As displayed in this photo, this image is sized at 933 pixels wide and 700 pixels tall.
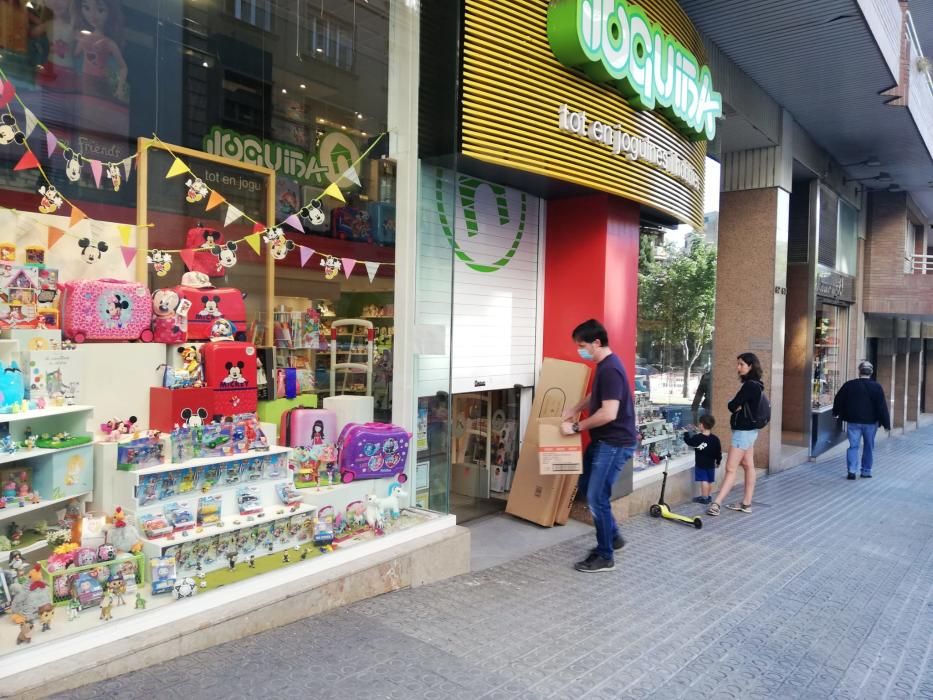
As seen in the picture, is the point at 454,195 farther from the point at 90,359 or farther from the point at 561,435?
the point at 90,359

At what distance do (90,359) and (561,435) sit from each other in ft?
11.7

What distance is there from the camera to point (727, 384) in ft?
36.0

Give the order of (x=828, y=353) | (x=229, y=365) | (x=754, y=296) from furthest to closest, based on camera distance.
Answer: (x=828, y=353) < (x=754, y=296) < (x=229, y=365)

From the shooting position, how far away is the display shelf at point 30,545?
3332 millimetres

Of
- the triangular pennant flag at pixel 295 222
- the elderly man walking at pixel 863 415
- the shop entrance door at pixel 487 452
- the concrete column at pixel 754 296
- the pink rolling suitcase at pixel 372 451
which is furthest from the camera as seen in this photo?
the elderly man walking at pixel 863 415

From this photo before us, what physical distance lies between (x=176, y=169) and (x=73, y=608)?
9.06 feet

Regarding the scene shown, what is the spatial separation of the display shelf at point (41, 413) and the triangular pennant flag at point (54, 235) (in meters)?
0.98

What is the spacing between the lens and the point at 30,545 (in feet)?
11.4

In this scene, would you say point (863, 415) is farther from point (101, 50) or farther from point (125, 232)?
point (101, 50)

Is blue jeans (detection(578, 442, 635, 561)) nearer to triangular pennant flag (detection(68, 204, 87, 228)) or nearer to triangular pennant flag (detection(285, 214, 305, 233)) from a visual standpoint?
triangular pennant flag (detection(285, 214, 305, 233))

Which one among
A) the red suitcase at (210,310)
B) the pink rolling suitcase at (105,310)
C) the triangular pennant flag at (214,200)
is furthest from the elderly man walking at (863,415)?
the pink rolling suitcase at (105,310)

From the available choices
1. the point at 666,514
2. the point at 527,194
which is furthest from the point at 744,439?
the point at 527,194

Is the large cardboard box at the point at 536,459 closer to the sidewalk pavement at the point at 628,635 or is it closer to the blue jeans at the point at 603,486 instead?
the sidewalk pavement at the point at 628,635

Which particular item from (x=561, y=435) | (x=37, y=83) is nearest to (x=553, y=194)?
(x=561, y=435)
